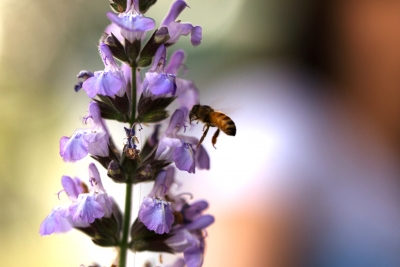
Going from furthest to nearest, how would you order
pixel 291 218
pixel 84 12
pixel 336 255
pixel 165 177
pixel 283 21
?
pixel 283 21 → pixel 84 12 → pixel 291 218 → pixel 336 255 → pixel 165 177

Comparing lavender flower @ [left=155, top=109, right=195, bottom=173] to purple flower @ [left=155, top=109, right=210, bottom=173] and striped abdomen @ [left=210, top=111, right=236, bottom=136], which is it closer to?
purple flower @ [left=155, top=109, right=210, bottom=173]

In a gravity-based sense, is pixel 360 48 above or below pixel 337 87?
above

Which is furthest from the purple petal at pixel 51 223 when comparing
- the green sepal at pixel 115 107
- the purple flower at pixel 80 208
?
the green sepal at pixel 115 107

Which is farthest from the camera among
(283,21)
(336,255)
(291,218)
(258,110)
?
(283,21)

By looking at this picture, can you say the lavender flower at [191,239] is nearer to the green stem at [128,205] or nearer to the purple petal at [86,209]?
the green stem at [128,205]

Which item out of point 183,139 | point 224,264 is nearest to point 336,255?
point 224,264

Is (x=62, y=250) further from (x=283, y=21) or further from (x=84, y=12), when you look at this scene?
(x=283, y=21)

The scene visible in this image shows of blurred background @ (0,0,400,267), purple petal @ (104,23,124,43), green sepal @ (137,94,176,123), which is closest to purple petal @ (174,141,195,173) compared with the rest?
green sepal @ (137,94,176,123)
